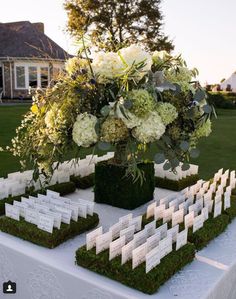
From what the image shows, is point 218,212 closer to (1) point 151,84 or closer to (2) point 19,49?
(1) point 151,84

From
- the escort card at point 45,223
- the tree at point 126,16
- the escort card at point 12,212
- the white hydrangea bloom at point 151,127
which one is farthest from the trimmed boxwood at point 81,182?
the tree at point 126,16

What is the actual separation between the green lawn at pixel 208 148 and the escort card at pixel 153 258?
4.91 metres

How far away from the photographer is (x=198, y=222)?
3.09 meters

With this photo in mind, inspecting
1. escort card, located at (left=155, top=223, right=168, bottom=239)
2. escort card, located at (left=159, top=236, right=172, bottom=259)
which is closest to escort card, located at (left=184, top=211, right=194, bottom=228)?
escort card, located at (left=155, top=223, right=168, bottom=239)

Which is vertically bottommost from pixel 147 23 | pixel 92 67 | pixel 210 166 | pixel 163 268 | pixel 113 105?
pixel 210 166

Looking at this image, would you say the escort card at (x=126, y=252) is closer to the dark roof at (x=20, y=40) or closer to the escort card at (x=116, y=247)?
the escort card at (x=116, y=247)

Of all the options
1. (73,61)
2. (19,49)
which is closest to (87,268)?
(73,61)

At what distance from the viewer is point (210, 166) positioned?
8.22 metres

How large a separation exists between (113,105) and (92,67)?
471 mm

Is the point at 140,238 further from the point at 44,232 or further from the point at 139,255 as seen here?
the point at 44,232

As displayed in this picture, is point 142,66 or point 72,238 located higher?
point 142,66

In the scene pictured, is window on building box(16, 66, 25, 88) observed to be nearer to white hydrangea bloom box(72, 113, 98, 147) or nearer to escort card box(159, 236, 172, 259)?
white hydrangea bloom box(72, 113, 98, 147)

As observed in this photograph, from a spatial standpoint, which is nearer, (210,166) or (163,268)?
(163,268)

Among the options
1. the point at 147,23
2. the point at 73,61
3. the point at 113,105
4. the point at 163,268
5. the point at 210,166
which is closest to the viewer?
the point at 163,268
